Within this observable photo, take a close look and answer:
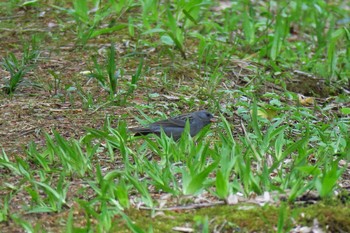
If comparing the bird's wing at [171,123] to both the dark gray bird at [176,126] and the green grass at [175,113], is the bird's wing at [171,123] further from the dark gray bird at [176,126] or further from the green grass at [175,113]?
the green grass at [175,113]

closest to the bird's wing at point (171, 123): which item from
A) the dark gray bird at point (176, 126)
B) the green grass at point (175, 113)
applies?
the dark gray bird at point (176, 126)

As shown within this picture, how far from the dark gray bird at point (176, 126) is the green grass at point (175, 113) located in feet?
0.26

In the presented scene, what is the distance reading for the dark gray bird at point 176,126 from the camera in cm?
511

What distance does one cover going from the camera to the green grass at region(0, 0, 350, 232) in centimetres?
404

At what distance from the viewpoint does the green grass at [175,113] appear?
4.04m

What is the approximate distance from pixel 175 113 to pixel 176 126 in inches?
22.2

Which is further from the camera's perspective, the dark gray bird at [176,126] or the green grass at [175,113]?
the dark gray bird at [176,126]

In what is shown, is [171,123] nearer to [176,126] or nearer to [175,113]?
[176,126]

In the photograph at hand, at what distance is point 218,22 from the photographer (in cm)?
777

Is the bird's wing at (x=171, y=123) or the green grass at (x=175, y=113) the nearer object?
the green grass at (x=175, y=113)

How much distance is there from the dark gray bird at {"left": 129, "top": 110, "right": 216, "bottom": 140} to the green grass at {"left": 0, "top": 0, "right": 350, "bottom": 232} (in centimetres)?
8

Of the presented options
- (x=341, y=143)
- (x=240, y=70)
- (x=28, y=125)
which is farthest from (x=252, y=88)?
(x=28, y=125)

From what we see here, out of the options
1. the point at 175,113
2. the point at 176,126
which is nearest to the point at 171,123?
the point at 176,126

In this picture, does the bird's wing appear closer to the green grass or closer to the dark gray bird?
the dark gray bird
